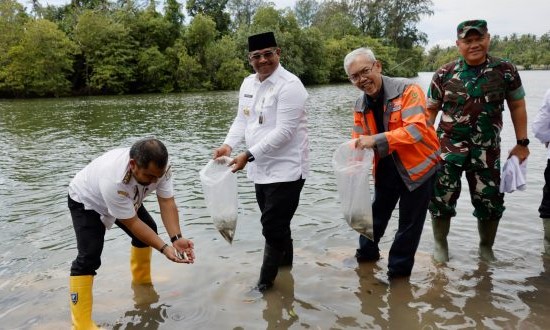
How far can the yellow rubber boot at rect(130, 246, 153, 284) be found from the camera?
13.8ft

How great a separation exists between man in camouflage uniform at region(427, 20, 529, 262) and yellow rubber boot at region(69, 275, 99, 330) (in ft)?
10.7

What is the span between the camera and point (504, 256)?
15.6 feet

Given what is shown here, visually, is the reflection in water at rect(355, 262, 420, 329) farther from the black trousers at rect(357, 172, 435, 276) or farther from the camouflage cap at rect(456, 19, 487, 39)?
the camouflage cap at rect(456, 19, 487, 39)

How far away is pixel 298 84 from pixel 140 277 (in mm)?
2425

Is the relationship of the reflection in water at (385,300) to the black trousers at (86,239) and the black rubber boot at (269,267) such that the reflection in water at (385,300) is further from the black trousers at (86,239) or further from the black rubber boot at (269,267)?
the black trousers at (86,239)

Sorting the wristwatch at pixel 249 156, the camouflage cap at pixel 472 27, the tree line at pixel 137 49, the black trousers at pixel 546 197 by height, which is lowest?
the black trousers at pixel 546 197

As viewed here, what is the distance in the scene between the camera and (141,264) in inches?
169

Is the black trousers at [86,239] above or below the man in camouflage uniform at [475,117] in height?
below

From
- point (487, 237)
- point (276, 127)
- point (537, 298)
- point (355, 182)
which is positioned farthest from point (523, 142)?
point (276, 127)

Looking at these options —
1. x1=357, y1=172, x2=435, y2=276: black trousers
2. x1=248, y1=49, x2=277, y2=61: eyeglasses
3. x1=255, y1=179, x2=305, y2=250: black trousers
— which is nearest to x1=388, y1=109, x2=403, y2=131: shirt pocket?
x1=357, y1=172, x2=435, y2=276: black trousers

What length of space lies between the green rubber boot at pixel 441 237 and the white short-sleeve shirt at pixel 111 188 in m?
2.70

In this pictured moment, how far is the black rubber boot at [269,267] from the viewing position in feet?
13.1

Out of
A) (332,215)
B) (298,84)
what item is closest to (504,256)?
(332,215)

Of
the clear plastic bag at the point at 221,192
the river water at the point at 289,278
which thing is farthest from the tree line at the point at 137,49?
the clear plastic bag at the point at 221,192
